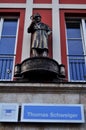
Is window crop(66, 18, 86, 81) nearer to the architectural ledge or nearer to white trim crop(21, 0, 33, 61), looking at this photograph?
the architectural ledge

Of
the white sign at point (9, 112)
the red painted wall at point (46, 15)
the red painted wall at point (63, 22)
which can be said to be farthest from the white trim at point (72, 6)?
the white sign at point (9, 112)

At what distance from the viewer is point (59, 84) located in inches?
307

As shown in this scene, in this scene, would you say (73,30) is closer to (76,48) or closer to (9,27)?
(76,48)

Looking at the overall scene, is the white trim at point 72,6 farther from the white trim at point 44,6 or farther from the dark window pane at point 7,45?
the dark window pane at point 7,45

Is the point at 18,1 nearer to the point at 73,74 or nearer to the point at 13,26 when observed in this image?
the point at 13,26

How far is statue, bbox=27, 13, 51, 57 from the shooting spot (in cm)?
877

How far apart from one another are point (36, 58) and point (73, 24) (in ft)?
10.2

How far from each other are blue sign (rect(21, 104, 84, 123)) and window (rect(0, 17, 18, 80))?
1.74 meters

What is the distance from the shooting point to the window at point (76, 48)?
8.86 metres

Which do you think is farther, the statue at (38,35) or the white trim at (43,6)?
the white trim at (43,6)

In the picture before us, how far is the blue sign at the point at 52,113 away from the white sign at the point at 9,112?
22 cm

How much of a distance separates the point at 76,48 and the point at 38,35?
1.55 metres

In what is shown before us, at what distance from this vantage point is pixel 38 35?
912cm

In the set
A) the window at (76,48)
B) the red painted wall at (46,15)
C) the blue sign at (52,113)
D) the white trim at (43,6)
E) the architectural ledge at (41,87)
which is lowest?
the blue sign at (52,113)
